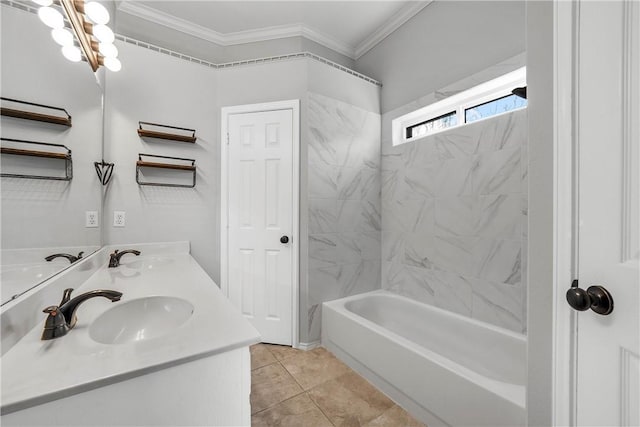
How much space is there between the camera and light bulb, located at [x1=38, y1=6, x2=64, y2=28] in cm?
95

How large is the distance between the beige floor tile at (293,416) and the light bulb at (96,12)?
2.33m

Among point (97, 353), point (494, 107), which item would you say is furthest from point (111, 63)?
point (494, 107)

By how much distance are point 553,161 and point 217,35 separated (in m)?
2.98

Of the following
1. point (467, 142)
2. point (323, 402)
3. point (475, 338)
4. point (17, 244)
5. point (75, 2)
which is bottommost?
point (323, 402)

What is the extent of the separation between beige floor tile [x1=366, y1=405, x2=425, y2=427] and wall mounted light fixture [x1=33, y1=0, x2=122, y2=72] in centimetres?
237

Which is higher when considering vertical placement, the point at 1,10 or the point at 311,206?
the point at 1,10

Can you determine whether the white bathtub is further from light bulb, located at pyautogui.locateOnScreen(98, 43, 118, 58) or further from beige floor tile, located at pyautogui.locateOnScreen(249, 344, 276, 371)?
light bulb, located at pyautogui.locateOnScreen(98, 43, 118, 58)
